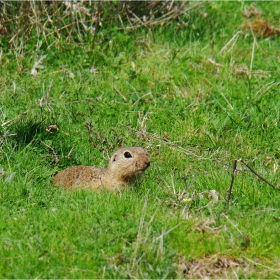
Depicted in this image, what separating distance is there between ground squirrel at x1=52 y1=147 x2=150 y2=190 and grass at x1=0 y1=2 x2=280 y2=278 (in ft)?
0.62

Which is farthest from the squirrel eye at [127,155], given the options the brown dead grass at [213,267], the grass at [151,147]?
the brown dead grass at [213,267]

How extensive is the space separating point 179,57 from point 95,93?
49.7 inches

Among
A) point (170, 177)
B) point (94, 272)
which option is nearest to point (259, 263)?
point (94, 272)

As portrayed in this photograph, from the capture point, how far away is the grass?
4613 millimetres

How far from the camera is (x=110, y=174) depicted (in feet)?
20.3

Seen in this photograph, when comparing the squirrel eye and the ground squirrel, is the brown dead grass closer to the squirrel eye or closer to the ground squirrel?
the ground squirrel

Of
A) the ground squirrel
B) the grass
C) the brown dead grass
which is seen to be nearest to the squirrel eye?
the ground squirrel

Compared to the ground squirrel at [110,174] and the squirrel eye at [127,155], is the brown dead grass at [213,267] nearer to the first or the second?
the ground squirrel at [110,174]

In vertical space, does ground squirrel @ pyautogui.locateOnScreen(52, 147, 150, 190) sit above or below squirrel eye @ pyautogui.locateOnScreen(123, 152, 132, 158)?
below

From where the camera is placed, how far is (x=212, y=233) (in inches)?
191

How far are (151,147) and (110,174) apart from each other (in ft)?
2.47

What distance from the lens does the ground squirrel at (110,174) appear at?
19.9ft

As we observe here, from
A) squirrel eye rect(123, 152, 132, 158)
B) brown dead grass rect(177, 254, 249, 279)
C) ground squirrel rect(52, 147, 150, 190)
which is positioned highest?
brown dead grass rect(177, 254, 249, 279)

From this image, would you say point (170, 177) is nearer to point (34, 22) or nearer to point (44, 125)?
point (44, 125)
